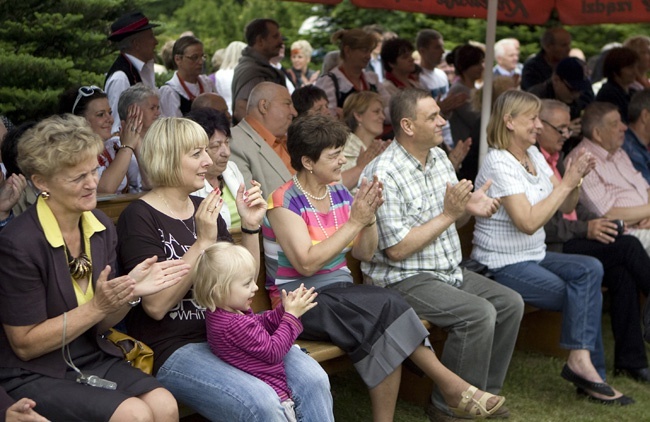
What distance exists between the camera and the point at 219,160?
5.49 metres

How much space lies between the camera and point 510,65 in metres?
14.7

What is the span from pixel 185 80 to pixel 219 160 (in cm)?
339

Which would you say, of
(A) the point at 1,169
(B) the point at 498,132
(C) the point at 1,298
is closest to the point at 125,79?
(A) the point at 1,169

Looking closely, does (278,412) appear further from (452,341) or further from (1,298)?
(452,341)

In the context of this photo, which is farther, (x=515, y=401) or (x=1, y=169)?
(x=515, y=401)

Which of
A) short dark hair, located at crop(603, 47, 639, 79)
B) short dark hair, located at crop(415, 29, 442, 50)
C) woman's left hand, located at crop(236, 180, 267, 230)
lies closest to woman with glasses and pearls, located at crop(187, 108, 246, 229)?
woman's left hand, located at crop(236, 180, 267, 230)

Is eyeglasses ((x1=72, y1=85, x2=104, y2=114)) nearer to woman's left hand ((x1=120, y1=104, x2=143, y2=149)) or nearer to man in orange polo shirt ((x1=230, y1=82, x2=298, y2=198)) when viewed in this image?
woman's left hand ((x1=120, y1=104, x2=143, y2=149))

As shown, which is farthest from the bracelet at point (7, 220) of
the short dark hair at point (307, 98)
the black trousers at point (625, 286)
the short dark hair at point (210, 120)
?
the black trousers at point (625, 286)

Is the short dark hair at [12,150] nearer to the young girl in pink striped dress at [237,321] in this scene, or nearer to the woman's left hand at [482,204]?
the young girl in pink striped dress at [237,321]

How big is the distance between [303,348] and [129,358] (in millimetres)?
929

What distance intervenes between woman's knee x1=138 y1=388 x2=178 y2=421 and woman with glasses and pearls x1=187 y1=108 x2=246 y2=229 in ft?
5.35

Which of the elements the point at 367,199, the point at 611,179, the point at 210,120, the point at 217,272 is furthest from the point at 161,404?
the point at 611,179

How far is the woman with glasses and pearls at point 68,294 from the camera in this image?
378 centimetres

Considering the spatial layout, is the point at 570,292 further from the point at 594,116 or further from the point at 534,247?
the point at 594,116
